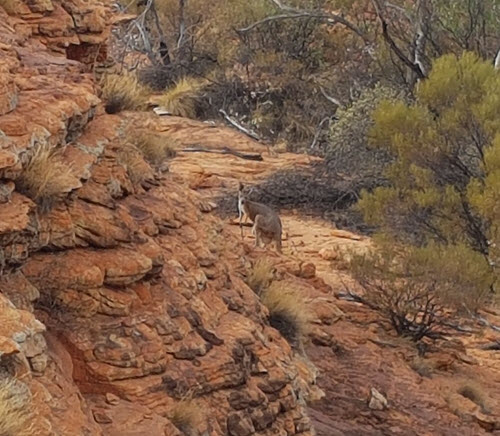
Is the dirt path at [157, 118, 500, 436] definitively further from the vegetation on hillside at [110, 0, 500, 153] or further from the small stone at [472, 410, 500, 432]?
the vegetation on hillside at [110, 0, 500, 153]

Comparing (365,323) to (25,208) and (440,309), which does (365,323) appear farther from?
(25,208)

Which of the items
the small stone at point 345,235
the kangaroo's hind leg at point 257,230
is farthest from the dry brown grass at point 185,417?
the small stone at point 345,235

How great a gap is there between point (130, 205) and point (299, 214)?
1070 centimetres

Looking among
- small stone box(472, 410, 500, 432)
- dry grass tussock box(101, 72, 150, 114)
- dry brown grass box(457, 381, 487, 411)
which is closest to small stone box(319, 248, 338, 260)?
dry brown grass box(457, 381, 487, 411)

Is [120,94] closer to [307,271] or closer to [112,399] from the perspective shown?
[112,399]

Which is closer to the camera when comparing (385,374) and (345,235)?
(385,374)

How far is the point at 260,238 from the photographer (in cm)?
A: 1351

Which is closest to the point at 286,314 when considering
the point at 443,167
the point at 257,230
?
the point at 443,167

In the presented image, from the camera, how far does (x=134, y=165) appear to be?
7012 millimetres

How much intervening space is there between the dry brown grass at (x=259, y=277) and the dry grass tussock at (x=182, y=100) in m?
13.4

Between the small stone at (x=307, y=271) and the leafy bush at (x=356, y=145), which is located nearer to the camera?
the small stone at (x=307, y=271)

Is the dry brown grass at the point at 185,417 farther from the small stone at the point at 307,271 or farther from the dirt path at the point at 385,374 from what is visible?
the small stone at the point at 307,271

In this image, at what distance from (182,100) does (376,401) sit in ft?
46.4

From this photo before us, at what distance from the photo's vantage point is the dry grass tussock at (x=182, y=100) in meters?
22.2
